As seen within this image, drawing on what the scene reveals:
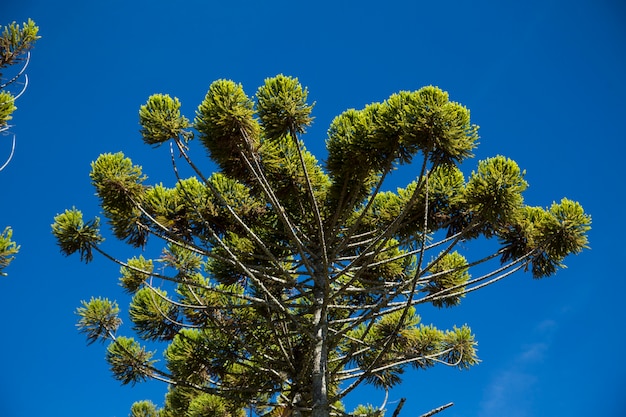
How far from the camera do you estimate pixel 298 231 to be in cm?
948

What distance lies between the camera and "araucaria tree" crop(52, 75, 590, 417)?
7508mm

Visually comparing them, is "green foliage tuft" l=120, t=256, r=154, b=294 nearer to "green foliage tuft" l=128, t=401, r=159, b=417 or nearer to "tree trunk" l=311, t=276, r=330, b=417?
"tree trunk" l=311, t=276, r=330, b=417

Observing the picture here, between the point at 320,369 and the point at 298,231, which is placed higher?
the point at 298,231

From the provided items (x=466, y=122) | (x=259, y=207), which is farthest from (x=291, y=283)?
(x=466, y=122)

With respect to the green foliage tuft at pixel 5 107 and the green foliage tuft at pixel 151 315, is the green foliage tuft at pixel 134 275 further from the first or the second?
the green foliage tuft at pixel 5 107

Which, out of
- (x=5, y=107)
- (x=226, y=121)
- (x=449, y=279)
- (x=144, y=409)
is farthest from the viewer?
(x=144, y=409)

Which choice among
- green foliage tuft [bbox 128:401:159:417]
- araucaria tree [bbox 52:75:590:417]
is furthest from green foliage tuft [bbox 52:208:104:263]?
green foliage tuft [bbox 128:401:159:417]

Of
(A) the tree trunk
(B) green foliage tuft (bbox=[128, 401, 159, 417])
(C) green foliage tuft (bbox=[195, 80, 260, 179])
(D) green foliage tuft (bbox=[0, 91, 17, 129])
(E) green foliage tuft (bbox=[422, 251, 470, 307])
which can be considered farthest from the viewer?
(B) green foliage tuft (bbox=[128, 401, 159, 417])

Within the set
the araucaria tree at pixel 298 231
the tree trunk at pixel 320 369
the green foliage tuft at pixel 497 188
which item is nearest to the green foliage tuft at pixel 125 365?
the araucaria tree at pixel 298 231

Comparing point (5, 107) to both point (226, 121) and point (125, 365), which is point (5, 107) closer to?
point (226, 121)

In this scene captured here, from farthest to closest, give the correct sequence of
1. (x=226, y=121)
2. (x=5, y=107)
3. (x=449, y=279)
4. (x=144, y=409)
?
(x=144, y=409)
(x=449, y=279)
(x=226, y=121)
(x=5, y=107)

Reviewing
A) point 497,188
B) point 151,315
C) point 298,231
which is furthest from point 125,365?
point 497,188

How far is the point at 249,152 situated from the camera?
8031 mm

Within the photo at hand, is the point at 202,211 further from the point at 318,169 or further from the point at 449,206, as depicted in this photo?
the point at 449,206
